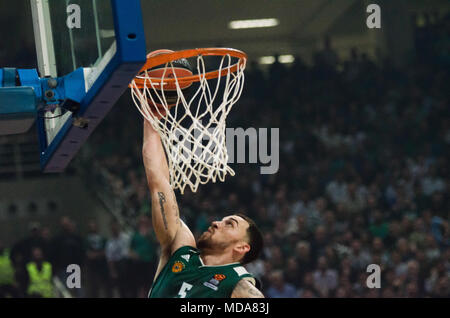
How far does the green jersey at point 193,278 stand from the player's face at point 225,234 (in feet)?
0.37

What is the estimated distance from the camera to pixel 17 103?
3.33 metres

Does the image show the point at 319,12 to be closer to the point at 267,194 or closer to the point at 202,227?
the point at 267,194

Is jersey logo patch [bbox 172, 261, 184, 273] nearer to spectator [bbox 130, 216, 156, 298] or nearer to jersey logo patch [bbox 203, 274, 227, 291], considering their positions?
jersey logo patch [bbox 203, 274, 227, 291]

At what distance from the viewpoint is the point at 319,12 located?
11.0 metres

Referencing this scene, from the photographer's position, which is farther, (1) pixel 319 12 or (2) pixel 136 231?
(1) pixel 319 12

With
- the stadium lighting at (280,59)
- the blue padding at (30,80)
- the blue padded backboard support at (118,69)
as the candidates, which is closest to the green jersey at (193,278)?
the blue padded backboard support at (118,69)

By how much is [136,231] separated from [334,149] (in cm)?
304

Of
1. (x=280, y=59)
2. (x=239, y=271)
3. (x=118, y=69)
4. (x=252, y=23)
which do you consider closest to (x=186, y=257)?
(x=239, y=271)

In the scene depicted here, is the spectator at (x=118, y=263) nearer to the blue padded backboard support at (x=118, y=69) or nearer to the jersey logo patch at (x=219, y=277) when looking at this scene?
the jersey logo patch at (x=219, y=277)

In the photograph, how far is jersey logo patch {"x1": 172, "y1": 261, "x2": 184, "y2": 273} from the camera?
13.0 feet

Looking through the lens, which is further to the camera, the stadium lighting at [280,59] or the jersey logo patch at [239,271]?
the stadium lighting at [280,59]

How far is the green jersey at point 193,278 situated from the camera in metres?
3.88

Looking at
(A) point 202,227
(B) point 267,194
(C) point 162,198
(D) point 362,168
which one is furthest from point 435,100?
(C) point 162,198

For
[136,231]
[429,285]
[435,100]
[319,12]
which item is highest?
[319,12]
